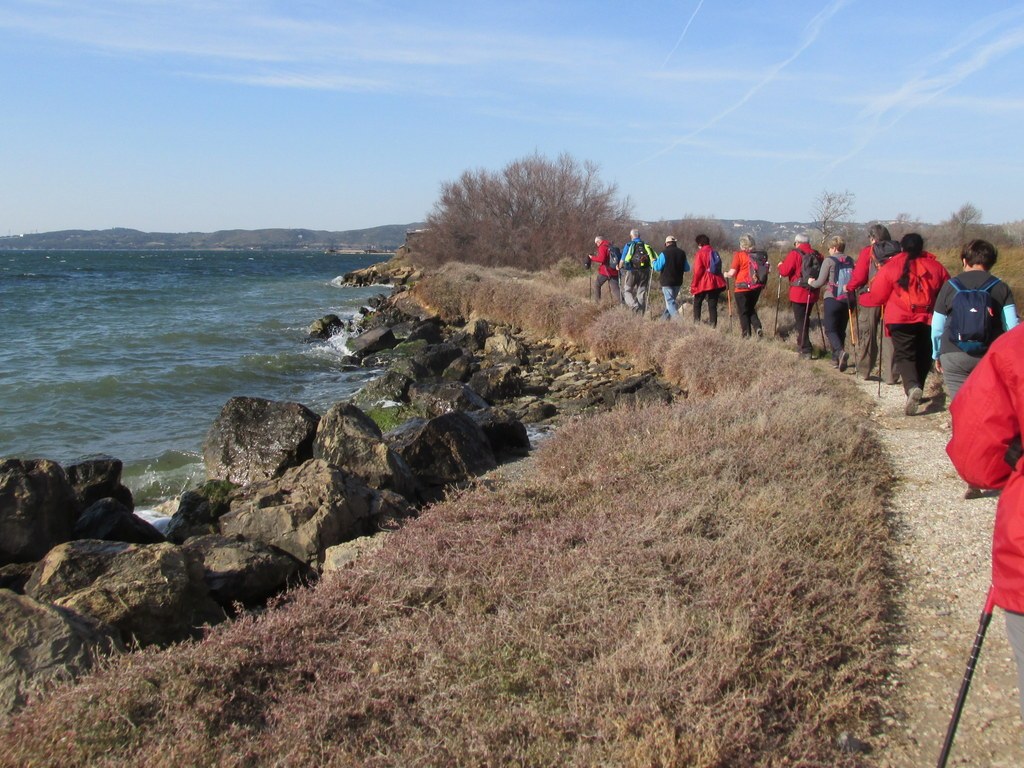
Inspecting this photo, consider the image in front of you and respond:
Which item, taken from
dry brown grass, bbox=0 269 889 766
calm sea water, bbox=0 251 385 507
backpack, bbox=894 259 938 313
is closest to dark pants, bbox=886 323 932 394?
backpack, bbox=894 259 938 313

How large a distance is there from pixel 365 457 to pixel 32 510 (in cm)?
306

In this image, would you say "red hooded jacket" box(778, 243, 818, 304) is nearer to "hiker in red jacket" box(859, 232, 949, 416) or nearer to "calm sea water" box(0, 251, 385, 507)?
"hiker in red jacket" box(859, 232, 949, 416)

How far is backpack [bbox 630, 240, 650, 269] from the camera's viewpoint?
1742cm

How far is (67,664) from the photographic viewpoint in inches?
163

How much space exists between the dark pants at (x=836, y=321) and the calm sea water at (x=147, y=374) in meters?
9.49

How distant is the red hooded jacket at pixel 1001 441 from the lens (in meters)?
2.72

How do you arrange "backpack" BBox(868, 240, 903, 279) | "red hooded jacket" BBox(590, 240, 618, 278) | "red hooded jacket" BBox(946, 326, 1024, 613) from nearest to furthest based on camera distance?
"red hooded jacket" BBox(946, 326, 1024, 613)
"backpack" BBox(868, 240, 903, 279)
"red hooded jacket" BBox(590, 240, 618, 278)

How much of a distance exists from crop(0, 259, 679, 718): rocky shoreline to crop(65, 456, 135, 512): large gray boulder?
16 millimetres

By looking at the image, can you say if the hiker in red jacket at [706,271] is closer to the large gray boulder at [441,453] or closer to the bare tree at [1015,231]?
the large gray boulder at [441,453]

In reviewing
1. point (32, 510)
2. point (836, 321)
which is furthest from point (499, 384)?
point (32, 510)

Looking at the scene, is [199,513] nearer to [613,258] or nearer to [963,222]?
[613,258]

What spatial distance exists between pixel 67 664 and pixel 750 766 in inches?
135

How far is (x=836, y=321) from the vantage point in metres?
12.3

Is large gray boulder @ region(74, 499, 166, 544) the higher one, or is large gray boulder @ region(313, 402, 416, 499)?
large gray boulder @ region(313, 402, 416, 499)
